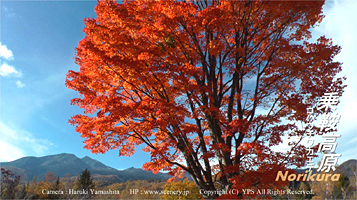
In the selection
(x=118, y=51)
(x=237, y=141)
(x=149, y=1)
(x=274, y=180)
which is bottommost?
(x=274, y=180)

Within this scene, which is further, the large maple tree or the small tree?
the small tree

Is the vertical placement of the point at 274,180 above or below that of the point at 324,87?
below

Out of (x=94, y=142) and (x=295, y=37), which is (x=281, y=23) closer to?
(x=295, y=37)

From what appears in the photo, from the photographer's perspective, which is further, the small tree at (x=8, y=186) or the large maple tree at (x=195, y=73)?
the small tree at (x=8, y=186)

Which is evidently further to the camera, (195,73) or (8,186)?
(8,186)

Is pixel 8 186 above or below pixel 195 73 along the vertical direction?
below

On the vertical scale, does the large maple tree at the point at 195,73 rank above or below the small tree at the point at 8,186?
above

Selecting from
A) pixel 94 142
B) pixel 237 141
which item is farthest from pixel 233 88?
pixel 94 142

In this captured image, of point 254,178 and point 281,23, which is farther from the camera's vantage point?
point 281,23

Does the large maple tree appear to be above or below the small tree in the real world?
above

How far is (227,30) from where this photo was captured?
23.8 feet

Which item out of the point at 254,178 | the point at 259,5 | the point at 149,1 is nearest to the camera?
the point at 254,178

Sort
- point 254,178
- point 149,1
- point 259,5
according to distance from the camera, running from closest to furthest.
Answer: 1. point 254,178
2. point 259,5
3. point 149,1

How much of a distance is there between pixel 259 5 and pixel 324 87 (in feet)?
12.0
